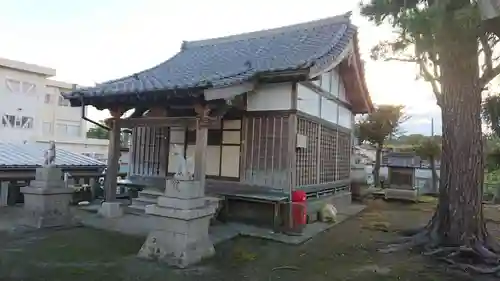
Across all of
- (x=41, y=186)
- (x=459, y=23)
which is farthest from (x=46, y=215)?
(x=459, y=23)

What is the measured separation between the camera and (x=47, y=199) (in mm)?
7789

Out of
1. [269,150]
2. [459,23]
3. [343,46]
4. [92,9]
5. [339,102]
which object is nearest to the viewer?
[459,23]

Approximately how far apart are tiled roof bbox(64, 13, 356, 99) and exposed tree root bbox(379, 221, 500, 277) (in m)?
4.10

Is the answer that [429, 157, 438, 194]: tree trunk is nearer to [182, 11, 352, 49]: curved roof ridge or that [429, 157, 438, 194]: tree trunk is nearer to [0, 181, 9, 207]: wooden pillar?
[182, 11, 352, 49]: curved roof ridge

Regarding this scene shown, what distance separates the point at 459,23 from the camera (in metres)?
5.07

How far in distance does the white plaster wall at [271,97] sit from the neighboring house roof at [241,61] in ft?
1.69

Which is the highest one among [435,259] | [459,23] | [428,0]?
[428,0]

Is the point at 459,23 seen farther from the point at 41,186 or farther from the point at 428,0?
the point at 41,186

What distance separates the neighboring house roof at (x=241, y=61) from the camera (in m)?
7.82

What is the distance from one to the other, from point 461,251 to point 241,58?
7.52 m

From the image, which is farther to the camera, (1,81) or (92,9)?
(1,81)

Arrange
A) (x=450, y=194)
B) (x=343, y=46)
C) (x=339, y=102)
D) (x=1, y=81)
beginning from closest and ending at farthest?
(x=450, y=194)
(x=343, y=46)
(x=339, y=102)
(x=1, y=81)

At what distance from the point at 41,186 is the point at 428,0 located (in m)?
8.51

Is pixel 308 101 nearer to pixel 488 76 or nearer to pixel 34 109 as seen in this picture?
pixel 488 76
